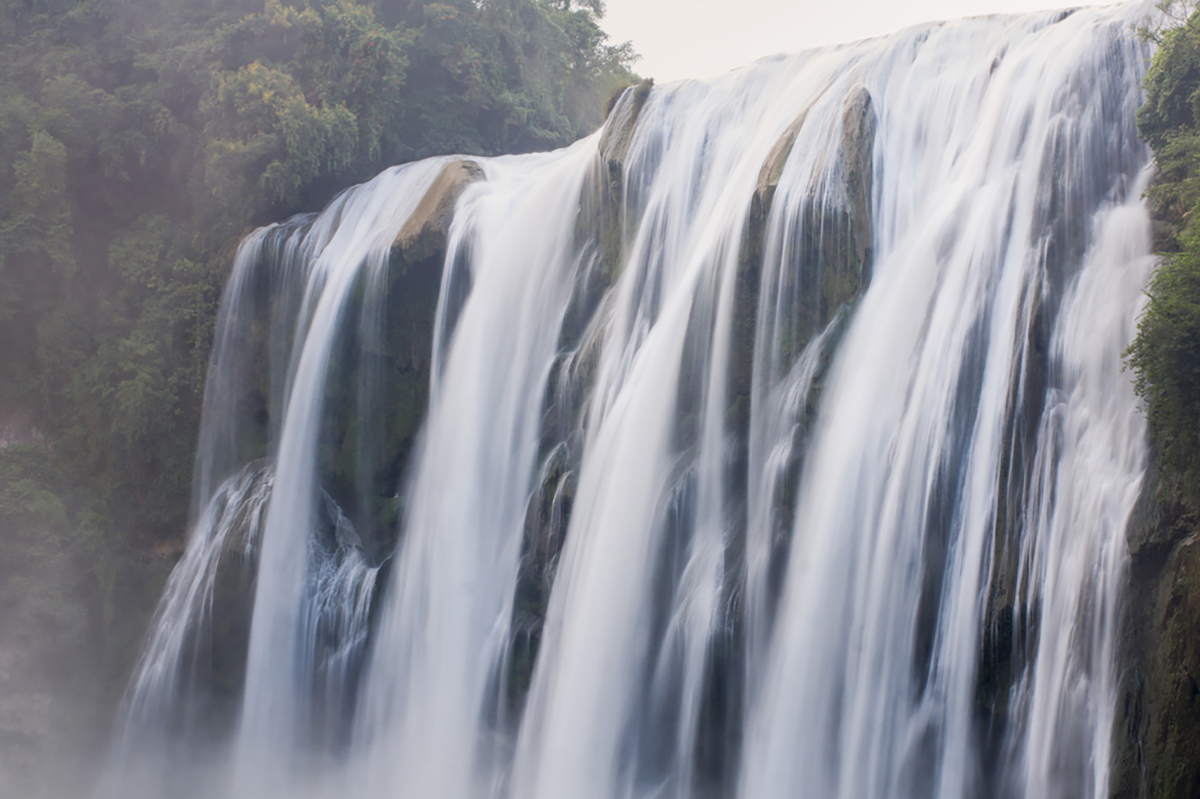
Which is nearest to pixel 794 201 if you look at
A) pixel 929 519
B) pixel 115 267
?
pixel 929 519

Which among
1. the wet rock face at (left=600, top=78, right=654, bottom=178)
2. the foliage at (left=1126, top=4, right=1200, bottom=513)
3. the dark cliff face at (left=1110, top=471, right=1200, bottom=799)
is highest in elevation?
the wet rock face at (left=600, top=78, right=654, bottom=178)

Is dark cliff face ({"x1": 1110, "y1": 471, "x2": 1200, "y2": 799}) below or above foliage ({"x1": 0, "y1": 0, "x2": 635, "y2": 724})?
below

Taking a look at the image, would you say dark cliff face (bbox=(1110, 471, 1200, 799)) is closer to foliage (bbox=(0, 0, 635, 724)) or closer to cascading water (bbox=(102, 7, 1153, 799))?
cascading water (bbox=(102, 7, 1153, 799))

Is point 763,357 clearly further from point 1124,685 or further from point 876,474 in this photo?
point 1124,685

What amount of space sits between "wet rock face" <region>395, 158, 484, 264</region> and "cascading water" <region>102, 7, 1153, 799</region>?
0.07 meters

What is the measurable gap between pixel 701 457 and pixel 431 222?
660 cm

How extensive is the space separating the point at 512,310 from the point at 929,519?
24.6 feet

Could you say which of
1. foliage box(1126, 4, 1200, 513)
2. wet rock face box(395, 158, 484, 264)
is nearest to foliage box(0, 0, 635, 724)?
wet rock face box(395, 158, 484, 264)

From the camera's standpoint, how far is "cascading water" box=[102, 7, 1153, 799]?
7.57 metres

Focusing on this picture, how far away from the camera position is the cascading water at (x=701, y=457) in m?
7.57

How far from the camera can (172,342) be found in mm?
17344

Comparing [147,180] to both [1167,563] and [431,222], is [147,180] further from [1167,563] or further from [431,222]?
[1167,563]

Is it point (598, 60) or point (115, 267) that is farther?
point (598, 60)

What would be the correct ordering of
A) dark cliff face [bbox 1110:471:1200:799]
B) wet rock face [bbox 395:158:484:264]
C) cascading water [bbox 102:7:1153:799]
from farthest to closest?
wet rock face [bbox 395:158:484:264], cascading water [bbox 102:7:1153:799], dark cliff face [bbox 1110:471:1200:799]
